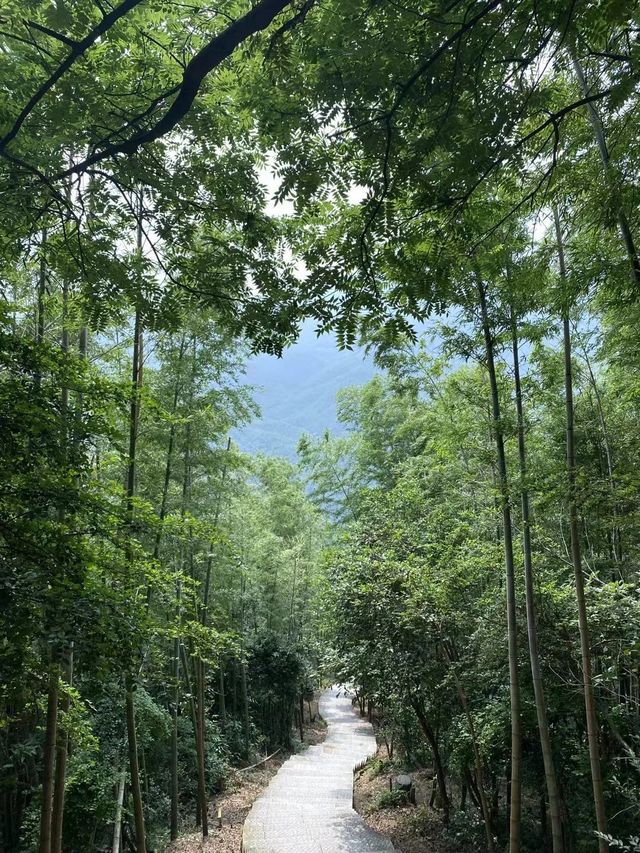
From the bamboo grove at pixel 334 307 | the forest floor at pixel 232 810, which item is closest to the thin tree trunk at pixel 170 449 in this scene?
the bamboo grove at pixel 334 307

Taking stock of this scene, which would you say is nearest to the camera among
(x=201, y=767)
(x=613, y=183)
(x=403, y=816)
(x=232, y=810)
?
(x=613, y=183)

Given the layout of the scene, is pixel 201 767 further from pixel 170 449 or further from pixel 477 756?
pixel 170 449

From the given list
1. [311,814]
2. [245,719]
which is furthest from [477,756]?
[245,719]

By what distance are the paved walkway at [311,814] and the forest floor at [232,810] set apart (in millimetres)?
378

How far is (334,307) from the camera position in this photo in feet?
6.80

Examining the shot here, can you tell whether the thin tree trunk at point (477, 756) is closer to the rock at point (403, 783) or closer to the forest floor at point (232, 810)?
the rock at point (403, 783)

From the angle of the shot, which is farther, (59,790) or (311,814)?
(311,814)

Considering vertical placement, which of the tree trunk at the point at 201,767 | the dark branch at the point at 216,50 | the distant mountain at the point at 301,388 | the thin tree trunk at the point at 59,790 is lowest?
the tree trunk at the point at 201,767

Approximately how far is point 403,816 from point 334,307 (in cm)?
843

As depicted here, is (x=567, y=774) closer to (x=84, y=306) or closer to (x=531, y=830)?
(x=531, y=830)

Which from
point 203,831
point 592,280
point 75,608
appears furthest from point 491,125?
point 203,831

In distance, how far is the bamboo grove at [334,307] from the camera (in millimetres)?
1683

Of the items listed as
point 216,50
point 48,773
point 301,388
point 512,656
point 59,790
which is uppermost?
point 301,388

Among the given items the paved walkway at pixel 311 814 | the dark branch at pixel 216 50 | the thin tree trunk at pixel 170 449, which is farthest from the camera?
the paved walkway at pixel 311 814
